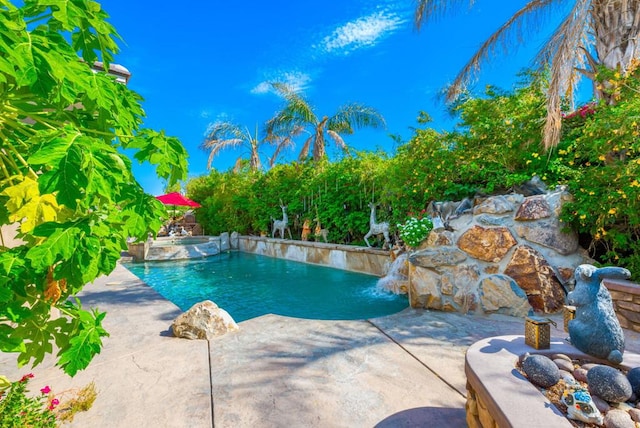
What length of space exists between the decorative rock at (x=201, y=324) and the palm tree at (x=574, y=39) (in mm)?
5630

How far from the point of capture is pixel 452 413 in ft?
6.43

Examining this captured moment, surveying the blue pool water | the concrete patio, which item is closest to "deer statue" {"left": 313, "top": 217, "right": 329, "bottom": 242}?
the blue pool water

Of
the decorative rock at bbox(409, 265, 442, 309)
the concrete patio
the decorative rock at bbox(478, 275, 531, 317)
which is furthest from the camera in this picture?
the decorative rock at bbox(409, 265, 442, 309)

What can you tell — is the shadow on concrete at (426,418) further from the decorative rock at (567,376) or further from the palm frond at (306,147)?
the palm frond at (306,147)

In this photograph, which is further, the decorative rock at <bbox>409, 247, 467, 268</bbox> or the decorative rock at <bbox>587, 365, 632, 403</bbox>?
the decorative rock at <bbox>409, 247, 467, 268</bbox>

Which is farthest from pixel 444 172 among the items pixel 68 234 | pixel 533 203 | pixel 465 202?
pixel 68 234

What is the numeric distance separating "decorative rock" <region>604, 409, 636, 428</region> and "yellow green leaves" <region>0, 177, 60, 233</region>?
2.55m

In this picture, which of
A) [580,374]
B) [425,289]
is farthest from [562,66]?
[580,374]

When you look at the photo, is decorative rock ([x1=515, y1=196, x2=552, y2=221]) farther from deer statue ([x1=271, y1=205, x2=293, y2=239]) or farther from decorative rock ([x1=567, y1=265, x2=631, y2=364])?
deer statue ([x1=271, y1=205, x2=293, y2=239])

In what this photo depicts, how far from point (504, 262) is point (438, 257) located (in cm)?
91

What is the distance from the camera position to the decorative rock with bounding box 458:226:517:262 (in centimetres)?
425

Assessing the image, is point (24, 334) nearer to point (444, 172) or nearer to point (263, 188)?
point (444, 172)

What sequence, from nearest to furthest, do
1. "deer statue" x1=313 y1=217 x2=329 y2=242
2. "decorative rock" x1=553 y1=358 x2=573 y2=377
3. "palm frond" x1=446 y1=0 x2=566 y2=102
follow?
"decorative rock" x1=553 y1=358 x2=573 y2=377 → "palm frond" x1=446 y1=0 x2=566 y2=102 → "deer statue" x1=313 y1=217 x2=329 y2=242

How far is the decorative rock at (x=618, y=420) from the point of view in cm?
128
